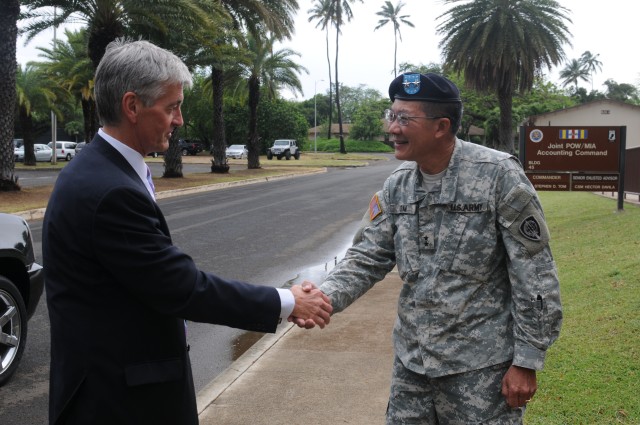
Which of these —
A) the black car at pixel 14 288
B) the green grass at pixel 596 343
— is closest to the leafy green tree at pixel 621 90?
the green grass at pixel 596 343

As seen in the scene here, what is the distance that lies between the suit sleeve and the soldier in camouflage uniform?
0.73 metres

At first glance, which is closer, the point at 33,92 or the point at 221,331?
the point at 221,331

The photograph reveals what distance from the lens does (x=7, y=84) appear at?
63.0 feet

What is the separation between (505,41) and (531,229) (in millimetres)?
26432

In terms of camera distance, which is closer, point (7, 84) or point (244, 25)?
point (7, 84)

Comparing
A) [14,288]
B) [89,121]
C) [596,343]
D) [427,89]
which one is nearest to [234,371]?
[14,288]

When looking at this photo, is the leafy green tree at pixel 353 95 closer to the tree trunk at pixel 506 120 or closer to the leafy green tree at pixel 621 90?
the leafy green tree at pixel 621 90

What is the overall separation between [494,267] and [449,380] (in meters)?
0.45

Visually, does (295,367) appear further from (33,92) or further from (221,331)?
(33,92)

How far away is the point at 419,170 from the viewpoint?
2.91 m

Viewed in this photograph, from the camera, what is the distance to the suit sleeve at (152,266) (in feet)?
7.19

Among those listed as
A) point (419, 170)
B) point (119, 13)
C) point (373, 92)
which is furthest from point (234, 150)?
point (373, 92)

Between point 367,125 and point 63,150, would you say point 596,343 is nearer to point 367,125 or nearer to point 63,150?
point 63,150

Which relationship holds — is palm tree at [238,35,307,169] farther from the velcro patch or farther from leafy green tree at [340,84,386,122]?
leafy green tree at [340,84,386,122]
